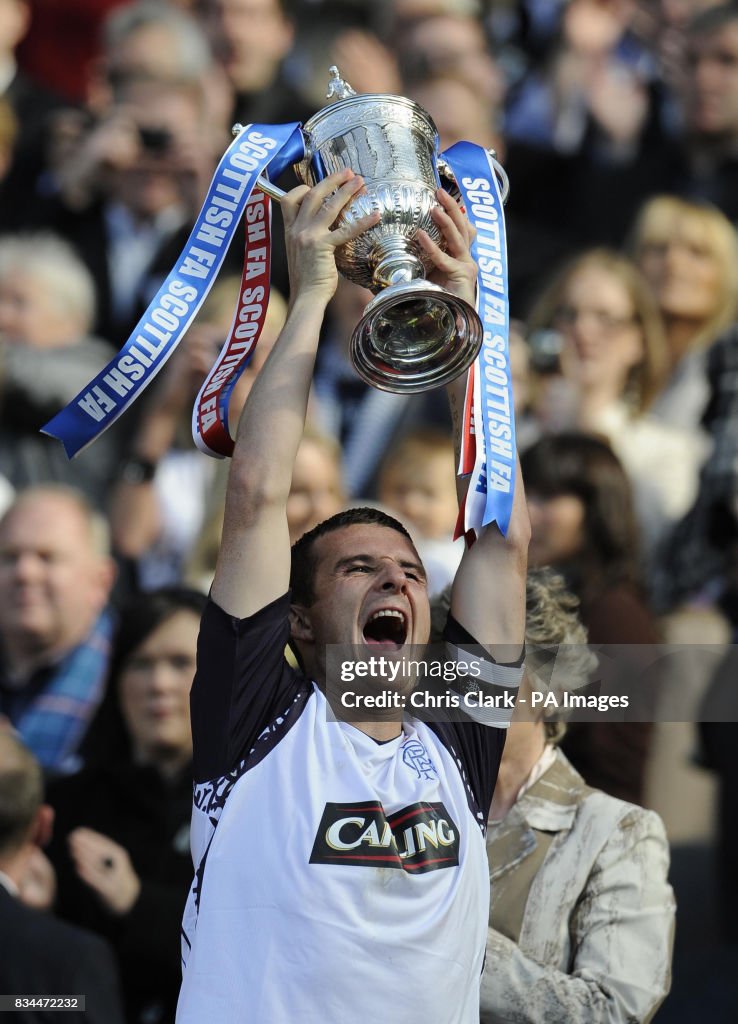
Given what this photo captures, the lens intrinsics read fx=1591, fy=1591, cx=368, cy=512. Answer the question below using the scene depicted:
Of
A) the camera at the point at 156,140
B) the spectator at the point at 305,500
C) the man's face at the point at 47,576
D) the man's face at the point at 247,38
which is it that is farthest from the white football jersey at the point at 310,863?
the man's face at the point at 247,38

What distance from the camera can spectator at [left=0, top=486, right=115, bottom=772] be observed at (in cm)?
538

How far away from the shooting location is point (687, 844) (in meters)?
4.76

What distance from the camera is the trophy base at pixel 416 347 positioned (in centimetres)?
325

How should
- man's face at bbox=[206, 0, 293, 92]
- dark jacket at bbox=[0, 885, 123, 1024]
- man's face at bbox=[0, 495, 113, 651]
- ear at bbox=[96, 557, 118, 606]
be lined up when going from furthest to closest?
man's face at bbox=[206, 0, 293, 92]
ear at bbox=[96, 557, 118, 606]
man's face at bbox=[0, 495, 113, 651]
dark jacket at bbox=[0, 885, 123, 1024]

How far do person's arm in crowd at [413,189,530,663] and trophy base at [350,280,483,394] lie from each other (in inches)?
3.5

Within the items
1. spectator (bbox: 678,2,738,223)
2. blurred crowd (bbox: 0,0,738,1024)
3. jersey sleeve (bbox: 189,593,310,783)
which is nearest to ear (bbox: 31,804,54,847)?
blurred crowd (bbox: 0,0,738,1024)

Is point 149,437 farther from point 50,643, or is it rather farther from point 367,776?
point 367,776

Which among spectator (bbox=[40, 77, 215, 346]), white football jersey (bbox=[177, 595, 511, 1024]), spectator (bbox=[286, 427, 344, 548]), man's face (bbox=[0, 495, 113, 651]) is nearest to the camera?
white football jersey (bbox=[177, 595, 511, 1024])

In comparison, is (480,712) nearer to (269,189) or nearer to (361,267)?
(361,267)

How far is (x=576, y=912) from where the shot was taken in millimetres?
3465

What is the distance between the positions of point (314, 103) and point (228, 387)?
439 centimetres

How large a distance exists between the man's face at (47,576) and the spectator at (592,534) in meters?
1.59

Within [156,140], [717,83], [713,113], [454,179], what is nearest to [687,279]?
[713,113]

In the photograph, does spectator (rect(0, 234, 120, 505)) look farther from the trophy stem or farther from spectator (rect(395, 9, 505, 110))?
the trophy stem
